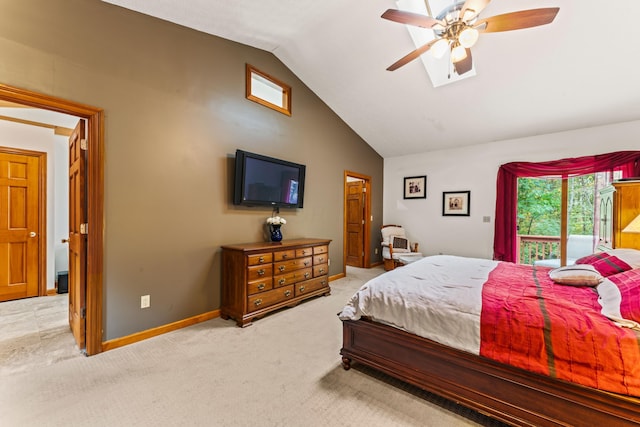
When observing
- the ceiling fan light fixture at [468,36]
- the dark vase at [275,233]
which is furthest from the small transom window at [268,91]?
the ceiling fan light fixture at [468,36]

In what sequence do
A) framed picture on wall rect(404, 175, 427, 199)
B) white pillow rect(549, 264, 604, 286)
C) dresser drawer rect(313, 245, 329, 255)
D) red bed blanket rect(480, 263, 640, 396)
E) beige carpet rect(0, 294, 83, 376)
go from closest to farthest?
red bed blanket rect(480, 263, 640, 396), white pillow rect(549, 264, 604, 286), beige carpet rect(0, 294, 83, 376), dresser drawer rect(313, 245, 329, 255), framed picture on wall rect(404, 175, 427, 199)

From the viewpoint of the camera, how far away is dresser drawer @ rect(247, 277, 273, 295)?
2914 mm

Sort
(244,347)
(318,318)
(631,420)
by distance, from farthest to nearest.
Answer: (318,318) → (244,347) → (631,420)

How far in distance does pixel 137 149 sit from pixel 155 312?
1596 mm

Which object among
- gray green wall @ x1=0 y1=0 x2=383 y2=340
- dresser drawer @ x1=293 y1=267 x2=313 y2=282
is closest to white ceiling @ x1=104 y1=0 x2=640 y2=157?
gray green wall @ x1=0 y1=0 x2=383 y2=340

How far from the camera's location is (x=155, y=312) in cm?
264

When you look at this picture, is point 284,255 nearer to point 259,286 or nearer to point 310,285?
point 259,286

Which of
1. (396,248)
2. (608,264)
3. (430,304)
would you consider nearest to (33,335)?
(430,304)

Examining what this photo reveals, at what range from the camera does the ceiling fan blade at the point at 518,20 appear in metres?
1.91

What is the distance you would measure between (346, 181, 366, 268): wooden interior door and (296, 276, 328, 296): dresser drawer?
2.23m

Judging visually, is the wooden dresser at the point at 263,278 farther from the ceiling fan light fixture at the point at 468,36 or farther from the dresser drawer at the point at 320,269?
the ceiling fan light fixture at the point at 468,36

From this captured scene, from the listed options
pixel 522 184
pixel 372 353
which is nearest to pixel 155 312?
pixel 372 353

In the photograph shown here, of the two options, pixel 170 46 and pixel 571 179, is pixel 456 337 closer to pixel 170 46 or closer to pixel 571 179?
pixel 170 46

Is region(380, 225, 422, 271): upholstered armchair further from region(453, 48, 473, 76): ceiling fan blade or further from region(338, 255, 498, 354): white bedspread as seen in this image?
region(453, 48, 473, 76): ceiling fan blade
